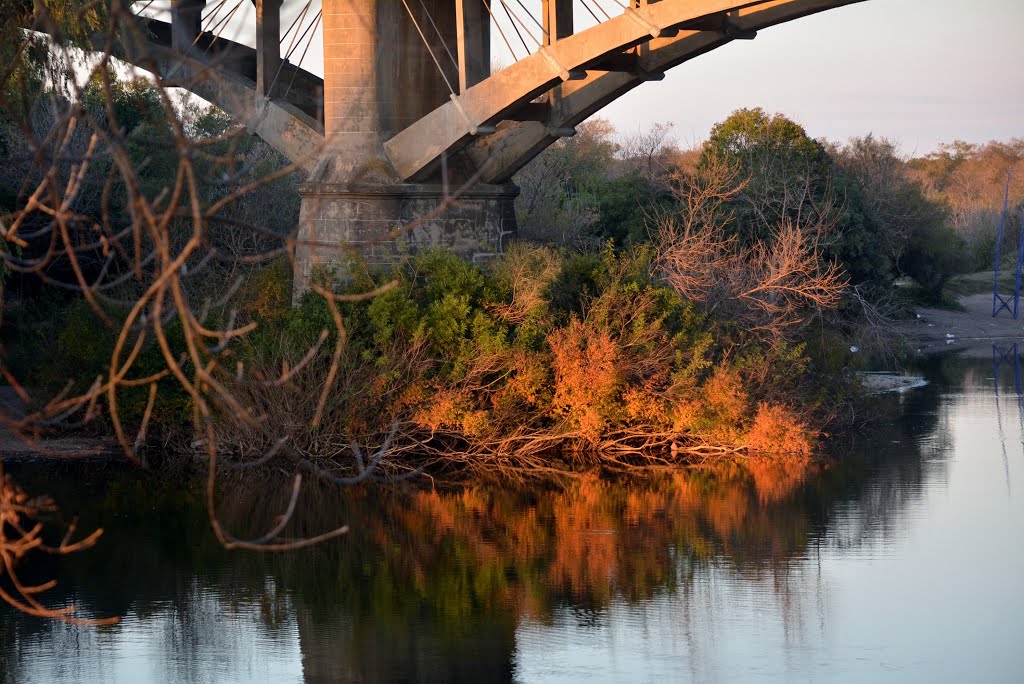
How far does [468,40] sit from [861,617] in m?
11.5

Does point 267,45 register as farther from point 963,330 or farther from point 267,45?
point 963,330

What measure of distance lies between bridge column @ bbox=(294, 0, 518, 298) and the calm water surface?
547 centimetres

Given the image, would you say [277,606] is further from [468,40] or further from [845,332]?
[845,332]

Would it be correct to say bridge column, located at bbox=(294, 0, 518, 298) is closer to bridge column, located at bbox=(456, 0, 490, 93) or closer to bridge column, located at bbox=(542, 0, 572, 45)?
bridge column, located at bbox=(456, 0, 490, 93)

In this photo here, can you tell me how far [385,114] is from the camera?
22531 millimetres

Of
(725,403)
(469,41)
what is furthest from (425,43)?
(725,403)

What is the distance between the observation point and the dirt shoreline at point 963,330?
35.6 m

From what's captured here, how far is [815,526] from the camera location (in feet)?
51.2

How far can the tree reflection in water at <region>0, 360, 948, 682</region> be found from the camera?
38.7 ft

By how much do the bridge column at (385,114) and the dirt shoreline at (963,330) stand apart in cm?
1436

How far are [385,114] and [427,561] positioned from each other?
9781 millimetres

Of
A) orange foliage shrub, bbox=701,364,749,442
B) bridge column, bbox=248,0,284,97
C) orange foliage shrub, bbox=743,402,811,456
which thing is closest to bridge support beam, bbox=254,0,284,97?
bridge column, bbox=248,0,284,97

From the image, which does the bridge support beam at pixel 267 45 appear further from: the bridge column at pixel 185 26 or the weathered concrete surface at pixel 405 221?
the weathered concrete surface at pixel 405 221

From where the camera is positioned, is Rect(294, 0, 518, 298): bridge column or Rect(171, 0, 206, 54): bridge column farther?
Rect(171, 0, 206, 54): bridge column
